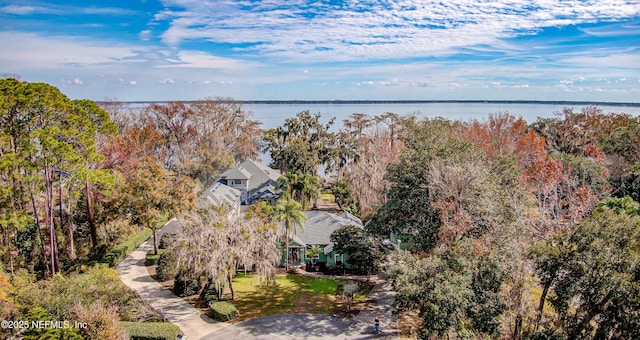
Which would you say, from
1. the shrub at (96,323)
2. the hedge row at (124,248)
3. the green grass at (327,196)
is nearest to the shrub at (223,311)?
the shrub at (96,323)

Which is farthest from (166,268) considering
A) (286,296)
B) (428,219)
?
(428,219)

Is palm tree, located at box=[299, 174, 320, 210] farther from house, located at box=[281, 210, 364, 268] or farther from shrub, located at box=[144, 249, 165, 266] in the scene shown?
shrub, located at box=[144, 249, 165, 266]

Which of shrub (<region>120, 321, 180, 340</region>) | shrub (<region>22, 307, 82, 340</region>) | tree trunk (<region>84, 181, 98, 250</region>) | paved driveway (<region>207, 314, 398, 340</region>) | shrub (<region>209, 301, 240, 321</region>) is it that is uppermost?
tree trunk (<region>84, 181, 98, 250</region>)

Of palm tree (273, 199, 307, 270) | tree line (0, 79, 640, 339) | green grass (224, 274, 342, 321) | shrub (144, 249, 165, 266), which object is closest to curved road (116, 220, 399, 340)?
green grass (224, 274, 342, 321)

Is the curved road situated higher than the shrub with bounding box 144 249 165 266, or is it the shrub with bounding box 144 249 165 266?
the shrub with bounding box 144 249 165 266

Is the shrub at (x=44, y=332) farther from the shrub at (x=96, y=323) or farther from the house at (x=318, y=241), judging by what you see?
the house at (x=318, y=241)

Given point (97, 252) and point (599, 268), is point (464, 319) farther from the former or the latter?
point (97, 252)

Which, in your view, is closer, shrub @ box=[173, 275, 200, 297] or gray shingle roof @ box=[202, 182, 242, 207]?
shrub @ box=[173, 275, 200, 297]
